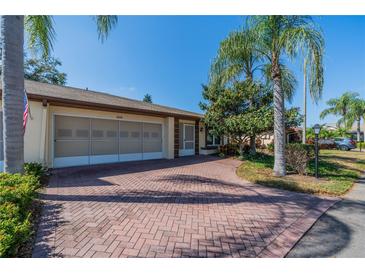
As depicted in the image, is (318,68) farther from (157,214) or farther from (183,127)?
(183,127)

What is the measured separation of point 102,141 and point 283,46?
9367 millimetres

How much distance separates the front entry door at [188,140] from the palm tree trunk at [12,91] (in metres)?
10.9

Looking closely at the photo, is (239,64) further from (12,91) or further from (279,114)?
(12,91)

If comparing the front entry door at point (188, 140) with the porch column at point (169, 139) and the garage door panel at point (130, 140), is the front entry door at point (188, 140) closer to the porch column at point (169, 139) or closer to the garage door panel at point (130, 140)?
the porch column at point (169, 139)

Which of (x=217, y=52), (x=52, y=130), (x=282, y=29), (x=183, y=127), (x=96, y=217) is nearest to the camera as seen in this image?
(x=96, y=217)

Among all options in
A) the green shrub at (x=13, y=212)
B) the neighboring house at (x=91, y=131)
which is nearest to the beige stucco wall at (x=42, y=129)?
the neighboring house at (x=91, y=131)

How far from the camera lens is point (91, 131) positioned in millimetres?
10336

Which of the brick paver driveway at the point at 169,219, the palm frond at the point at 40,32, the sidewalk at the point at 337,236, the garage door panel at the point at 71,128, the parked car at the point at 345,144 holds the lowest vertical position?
the sidewalk at the point at 337,236

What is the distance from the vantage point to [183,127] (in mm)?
15172

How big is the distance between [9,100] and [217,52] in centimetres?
818

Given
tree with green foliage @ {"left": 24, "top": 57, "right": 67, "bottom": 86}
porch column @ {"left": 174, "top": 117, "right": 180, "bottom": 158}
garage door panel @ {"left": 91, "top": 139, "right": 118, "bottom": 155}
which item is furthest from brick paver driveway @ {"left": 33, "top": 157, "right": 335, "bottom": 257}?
tree with green foliage @ {"left": 24, "top": 57, "right": 67, "bottom": 86}

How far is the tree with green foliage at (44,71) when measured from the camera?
25.0m

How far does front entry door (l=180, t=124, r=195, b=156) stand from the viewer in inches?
599
